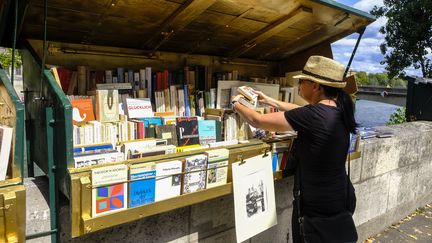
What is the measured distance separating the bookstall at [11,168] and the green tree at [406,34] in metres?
13.7

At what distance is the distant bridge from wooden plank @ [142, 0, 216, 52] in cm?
1342

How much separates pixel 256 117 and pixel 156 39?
1122 millimetres

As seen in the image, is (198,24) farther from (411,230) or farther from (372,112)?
(372,112)

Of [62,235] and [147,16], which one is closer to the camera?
[62,235]

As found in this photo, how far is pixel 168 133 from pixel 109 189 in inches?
31.8

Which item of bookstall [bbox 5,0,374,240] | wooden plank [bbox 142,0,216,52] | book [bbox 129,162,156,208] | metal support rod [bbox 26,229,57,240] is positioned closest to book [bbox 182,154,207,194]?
bookstall [bbox 5,0,374,240]

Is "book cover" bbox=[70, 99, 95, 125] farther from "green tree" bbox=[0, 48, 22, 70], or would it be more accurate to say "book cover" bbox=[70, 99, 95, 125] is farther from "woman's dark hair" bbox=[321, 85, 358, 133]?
"green tree" bbox=[0, 48, 22, 70]

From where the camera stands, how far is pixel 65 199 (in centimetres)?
191

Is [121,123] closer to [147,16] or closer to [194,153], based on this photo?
[194,153]

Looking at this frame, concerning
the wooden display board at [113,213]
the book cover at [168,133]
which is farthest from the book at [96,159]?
the book cover at [168,133]

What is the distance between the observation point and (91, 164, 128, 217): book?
1.75 metres

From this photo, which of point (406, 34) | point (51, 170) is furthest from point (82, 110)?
point (406, 34)

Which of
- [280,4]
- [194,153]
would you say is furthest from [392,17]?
[194,153]

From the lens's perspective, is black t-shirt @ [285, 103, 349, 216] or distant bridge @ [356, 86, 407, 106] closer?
black t-shirt @ [285, 103, 349, 216]
